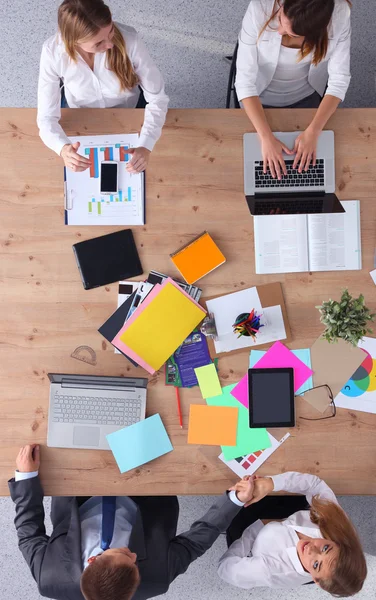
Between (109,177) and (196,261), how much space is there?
0.42m

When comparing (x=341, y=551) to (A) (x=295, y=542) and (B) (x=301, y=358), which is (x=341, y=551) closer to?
(A) (x=295, y=542)

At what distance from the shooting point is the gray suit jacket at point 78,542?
166 centimetres

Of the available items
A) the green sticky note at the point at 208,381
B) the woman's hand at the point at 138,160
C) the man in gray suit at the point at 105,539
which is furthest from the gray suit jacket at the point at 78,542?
the woman's hand at the point at 138,160

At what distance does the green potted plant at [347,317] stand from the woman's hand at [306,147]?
488 millimetres

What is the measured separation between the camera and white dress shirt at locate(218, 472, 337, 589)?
1.67m

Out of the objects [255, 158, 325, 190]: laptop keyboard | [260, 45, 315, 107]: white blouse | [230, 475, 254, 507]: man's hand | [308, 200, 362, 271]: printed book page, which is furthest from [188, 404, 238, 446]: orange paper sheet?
[260, 45, 315, 107]: white blouse

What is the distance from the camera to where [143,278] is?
68.6 inches

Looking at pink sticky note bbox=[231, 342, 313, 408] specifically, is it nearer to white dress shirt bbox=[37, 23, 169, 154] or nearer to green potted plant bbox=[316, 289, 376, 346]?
green potted plant bbox=[316, 289, 376, 346]

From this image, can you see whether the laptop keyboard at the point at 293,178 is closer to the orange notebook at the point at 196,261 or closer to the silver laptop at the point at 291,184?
the silver laptop at the point at 291,184

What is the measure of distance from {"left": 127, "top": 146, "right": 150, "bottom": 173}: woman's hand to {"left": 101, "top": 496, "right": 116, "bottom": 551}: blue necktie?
116cm

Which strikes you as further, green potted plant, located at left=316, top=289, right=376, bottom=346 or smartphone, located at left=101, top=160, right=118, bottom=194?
smartphone, located at left=101, top=160, right=118, bottom=194

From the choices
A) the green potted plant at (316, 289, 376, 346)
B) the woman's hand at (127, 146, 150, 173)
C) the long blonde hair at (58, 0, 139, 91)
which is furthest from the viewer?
the woman's hand at (127, 146, 150, 173)

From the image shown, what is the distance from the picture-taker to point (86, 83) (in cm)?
173

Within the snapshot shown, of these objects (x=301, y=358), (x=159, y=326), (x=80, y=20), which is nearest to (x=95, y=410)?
(x=159, y=326)
